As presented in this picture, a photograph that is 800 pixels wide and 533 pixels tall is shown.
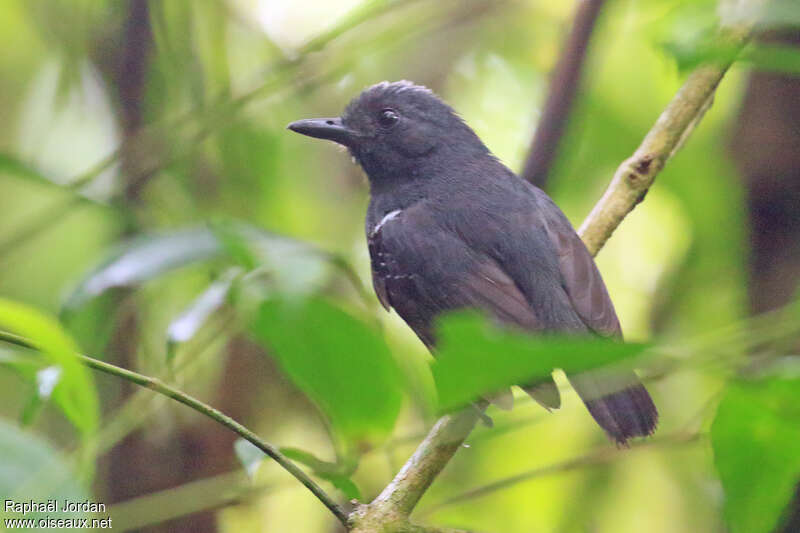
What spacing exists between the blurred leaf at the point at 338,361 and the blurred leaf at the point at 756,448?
63 centimetres

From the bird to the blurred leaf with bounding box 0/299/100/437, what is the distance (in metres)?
1.38

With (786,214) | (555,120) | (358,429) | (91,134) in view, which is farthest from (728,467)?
(91,134)

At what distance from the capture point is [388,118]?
3.87 meters

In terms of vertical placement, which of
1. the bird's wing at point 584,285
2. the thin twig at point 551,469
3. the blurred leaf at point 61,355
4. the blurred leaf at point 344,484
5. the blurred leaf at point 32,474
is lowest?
the thin twig at point 551,469

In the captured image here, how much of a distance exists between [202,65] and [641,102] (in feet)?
7.00

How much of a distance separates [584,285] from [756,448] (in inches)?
59.9

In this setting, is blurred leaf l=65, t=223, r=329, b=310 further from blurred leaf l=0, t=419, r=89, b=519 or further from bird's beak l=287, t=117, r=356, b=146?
bird's beak l=287, t=117, r=356, b=146

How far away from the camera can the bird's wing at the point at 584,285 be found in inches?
119

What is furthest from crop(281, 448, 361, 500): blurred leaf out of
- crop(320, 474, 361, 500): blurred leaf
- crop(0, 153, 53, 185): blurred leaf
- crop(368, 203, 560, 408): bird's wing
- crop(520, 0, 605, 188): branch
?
crop(520, 0, 605, 188): branch

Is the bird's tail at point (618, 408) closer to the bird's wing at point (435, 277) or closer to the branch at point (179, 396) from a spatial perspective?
the bird's wing at point (435, 277)

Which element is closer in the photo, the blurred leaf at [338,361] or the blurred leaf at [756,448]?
the blurred leaf at [756,448]

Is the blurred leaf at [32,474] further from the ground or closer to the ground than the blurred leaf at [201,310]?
closer to the ground

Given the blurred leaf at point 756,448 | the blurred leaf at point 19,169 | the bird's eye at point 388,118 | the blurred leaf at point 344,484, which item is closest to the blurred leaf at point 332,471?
the blurred leaf at point 344,484

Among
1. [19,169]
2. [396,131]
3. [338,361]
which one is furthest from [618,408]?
[19,169]
